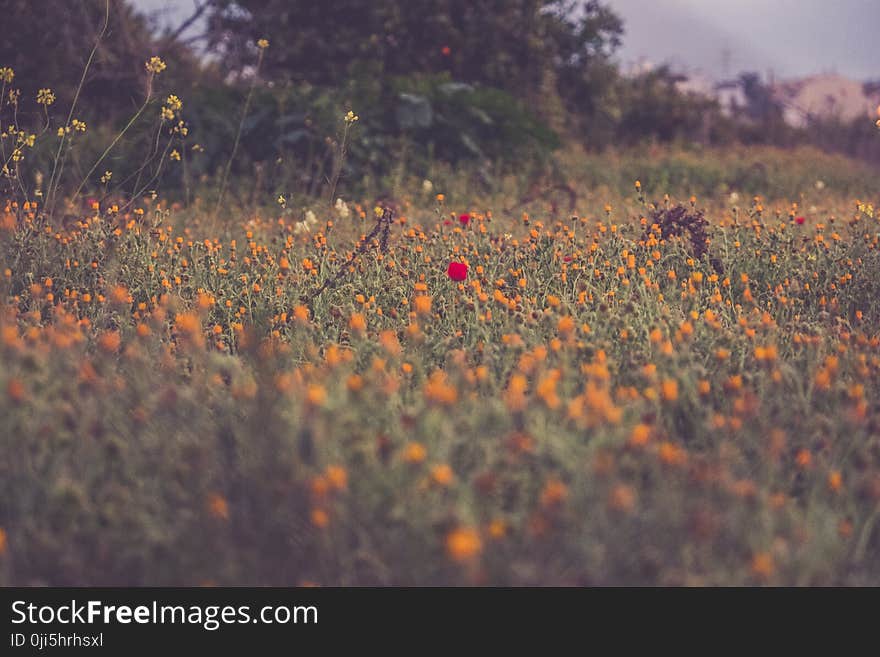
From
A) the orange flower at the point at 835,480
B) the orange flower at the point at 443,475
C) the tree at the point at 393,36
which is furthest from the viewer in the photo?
the tree at the point at 393,36

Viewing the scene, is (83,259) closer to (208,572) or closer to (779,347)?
(208,572)

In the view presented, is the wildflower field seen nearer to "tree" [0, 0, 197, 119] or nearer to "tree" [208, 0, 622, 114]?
"tree" [0, 0, 197, 119]

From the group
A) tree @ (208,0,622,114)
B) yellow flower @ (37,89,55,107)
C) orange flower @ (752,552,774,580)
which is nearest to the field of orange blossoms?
orange flower @ (752,552,774,580)

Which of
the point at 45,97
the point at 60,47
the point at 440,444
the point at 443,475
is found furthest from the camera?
the point at 60,47

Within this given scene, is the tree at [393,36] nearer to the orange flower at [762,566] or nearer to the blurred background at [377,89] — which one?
the blurred background at [377,89]

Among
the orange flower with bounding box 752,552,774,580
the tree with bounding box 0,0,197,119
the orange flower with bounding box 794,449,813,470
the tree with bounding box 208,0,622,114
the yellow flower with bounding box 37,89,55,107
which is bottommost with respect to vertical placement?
the orange flower with bounding box 752,552,774,580

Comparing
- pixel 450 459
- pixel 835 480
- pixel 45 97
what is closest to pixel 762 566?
pixel 835 480

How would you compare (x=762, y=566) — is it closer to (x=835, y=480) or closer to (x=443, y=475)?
(x=835, y=480)

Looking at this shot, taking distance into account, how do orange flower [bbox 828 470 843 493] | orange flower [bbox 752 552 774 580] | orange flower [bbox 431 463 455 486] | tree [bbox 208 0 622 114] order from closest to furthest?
orange flower [bbox 752 552 774 580] → orange flower [bbox 431 463 455 486] → orange flower [bbox 828 470 843 493] → tree [bbox 208 0 622 114]

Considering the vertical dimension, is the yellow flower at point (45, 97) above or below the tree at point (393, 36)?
below

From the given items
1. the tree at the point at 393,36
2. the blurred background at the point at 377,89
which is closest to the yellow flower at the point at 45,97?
the blurred background at the point at 377,89

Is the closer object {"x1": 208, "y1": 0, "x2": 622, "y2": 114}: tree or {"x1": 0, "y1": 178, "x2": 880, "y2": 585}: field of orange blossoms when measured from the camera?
{"x1": 0, "y1": 178, "x2": 880, "y2": 585}: field of orange blossoms

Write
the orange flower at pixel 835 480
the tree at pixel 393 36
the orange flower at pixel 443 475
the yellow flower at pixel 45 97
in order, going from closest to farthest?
the orange flower at pixel 443 475 < the orange flower at pixel 835 480 < the yellow flower at pixel 45 97 < the tree at pixel 393 36

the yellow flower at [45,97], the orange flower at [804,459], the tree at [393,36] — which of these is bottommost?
the orange flower at [804,459]
